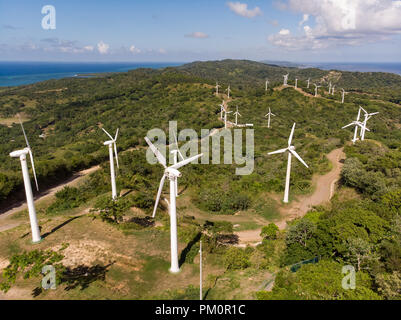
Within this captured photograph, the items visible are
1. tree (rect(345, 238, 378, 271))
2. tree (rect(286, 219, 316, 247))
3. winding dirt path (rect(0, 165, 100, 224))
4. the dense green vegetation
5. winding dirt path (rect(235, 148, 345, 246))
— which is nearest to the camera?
tree (rect(345, 238, 378, 271))

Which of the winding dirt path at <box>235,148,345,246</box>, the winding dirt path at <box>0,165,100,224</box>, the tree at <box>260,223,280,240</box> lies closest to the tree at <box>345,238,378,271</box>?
the tree at <box>260,223,280,240</box>

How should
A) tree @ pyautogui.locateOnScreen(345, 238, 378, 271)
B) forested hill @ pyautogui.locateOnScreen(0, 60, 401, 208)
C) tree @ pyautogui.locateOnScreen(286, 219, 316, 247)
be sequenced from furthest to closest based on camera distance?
forested hill @ pyautogui.locateOnScreen(0, 60, 401, 208) < tree @ pyautogui.locateOnScreen(286, 219, 316, 247) < tree @ pyautogui.locateOnScreen(345, 238, 378, 271)

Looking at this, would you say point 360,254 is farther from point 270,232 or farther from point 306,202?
point 306,202

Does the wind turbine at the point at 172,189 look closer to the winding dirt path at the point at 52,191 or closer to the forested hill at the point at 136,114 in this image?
the winding dirt path at the point at 52,191

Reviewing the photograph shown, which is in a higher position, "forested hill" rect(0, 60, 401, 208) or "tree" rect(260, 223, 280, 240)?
"forested hill" rect(0, 60, 401, 208)

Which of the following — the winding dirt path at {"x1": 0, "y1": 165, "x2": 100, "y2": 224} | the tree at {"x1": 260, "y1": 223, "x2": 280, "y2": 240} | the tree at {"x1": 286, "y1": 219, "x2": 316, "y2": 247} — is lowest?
the winding dirt path at {"x1": 0, "y1": 165, "x2": 100, "y2": 224}

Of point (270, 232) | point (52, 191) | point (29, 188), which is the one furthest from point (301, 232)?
point (52, 191)

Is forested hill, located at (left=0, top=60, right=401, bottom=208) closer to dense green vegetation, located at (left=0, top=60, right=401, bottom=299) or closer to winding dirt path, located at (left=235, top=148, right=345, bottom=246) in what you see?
dense green vegetation, located at (left=0, top=60, right=401, bottom=299)
